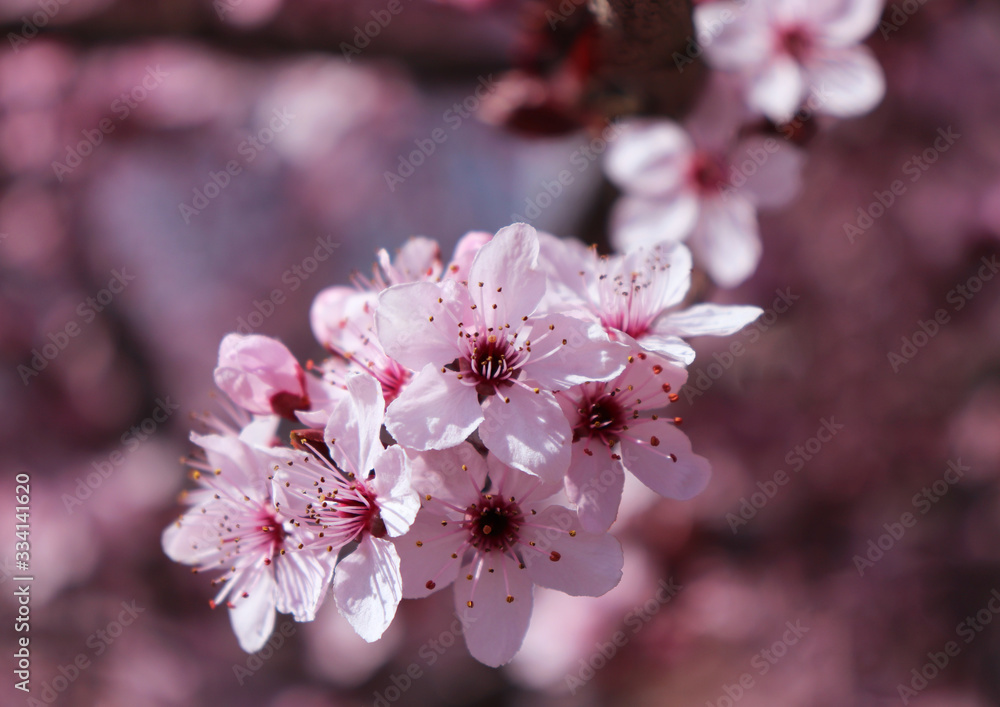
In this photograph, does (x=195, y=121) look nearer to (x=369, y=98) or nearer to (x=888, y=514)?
(x=369, y=98)

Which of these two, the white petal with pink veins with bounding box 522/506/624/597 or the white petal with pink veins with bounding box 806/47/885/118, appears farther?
the white petal with pink veins with bounding box 806/47/885/118

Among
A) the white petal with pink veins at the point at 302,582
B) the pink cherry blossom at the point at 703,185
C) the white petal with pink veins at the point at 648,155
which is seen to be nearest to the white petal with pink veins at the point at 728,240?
the pink cherry blossom at the point at 703,185

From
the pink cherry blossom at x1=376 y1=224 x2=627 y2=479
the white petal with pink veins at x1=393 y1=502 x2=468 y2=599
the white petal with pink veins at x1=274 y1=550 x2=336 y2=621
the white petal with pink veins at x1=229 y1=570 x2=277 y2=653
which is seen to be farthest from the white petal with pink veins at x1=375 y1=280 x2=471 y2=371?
the white petal with pink veins at x1=229 y1=570 x2=277 y2=653

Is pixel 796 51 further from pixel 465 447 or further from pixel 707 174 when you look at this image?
pixel 465 447

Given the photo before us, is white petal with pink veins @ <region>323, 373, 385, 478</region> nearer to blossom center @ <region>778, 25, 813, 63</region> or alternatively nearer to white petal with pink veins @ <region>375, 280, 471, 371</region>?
white petal with pink veins @ <region>375, 280, 471, 371</region>

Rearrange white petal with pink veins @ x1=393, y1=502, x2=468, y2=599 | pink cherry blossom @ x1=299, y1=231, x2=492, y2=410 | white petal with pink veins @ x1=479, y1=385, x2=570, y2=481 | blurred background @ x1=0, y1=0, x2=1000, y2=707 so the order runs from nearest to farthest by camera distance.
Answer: white petal with pink veins @ x1=479, y1=385, x2=570, y2=481, white petal with pink veins @ x1=393, y1=502, x2=468, y2=599, pink cherry blossom @ x1=299, y1=231, x2=492, y2=410, blurred background @ x1=0, y1=0, x2=1000, y2=707

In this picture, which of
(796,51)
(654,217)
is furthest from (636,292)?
(796,51)

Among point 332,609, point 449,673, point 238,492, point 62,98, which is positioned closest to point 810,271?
point 449,673
